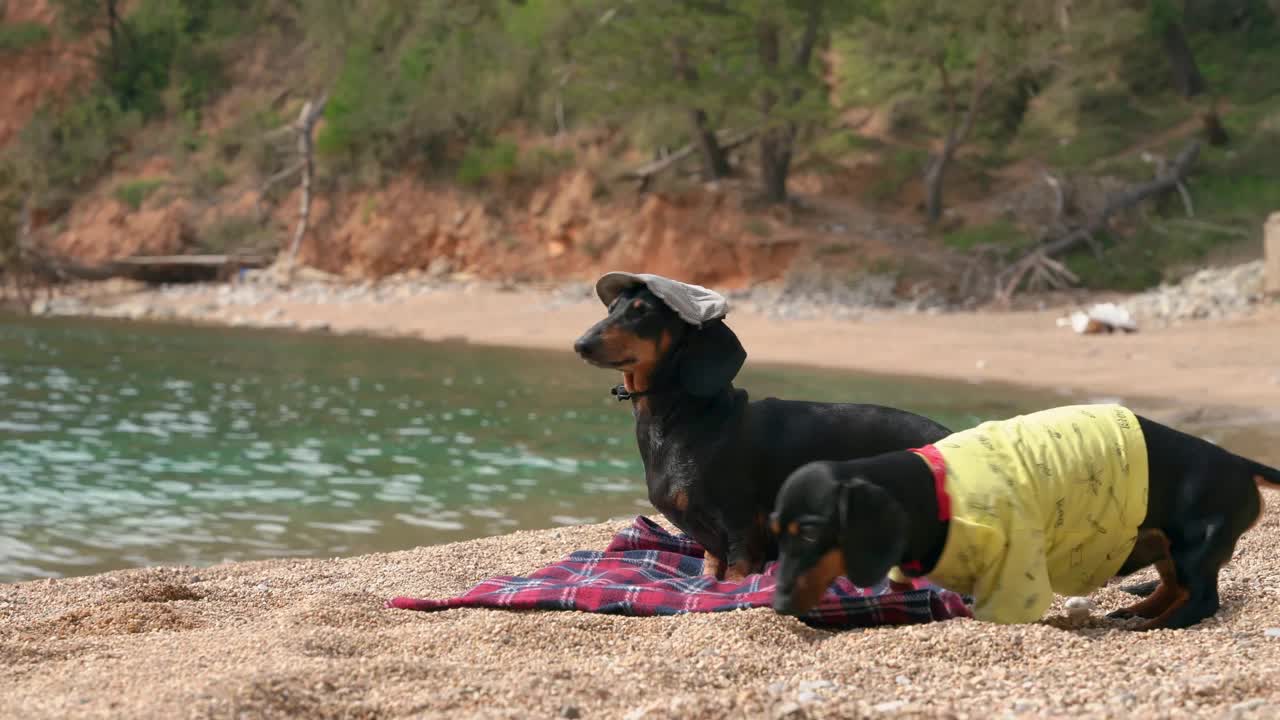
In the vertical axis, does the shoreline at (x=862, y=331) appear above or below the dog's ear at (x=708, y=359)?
below

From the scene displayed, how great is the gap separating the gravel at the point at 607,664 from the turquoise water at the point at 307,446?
2.61 m

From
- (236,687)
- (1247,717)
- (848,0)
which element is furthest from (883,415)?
(848,0)

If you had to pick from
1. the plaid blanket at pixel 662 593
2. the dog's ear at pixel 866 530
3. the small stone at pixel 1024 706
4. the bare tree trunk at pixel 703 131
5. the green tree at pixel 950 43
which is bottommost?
the plaid blanket at pixel 662 593

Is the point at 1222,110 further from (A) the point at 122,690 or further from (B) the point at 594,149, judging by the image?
(A) the point at 122,690

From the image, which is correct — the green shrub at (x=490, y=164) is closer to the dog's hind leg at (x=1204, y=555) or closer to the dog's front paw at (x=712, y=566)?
the dog's front paw at (x=712, y=566)

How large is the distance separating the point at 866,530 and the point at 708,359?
1227 mm

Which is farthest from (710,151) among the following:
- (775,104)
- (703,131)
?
(775,104)

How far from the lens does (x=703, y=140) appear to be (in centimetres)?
2489

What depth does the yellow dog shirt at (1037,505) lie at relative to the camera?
3852 millimetres

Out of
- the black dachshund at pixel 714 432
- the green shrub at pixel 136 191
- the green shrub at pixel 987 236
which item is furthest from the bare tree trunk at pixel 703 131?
the black dachshund at pixel 714 432

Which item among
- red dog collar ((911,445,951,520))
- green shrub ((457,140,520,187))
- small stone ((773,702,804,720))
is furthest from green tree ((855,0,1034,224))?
small stone ((773,702,804,720))

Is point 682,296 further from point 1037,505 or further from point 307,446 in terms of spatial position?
point 307,446

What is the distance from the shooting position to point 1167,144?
2483cm

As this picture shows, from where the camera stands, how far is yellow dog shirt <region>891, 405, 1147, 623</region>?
385cm
